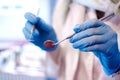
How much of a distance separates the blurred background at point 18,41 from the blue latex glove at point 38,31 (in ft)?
1.27

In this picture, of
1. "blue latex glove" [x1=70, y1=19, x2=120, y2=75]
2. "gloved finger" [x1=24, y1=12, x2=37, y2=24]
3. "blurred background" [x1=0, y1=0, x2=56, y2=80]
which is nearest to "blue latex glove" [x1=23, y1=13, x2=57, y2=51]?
"gloved finger" [x1=24, y1=12, x2=37, y2=24]

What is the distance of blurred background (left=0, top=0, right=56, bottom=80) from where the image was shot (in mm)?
1362

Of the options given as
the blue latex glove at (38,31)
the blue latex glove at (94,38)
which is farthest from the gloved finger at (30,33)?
the blue latex glove at (94,38)

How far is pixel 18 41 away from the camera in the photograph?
5.19 feet

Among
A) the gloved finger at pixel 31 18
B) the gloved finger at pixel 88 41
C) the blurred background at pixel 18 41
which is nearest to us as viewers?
the gloved finger at pixel 88 41

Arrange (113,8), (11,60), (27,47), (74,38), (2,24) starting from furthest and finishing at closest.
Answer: (2,24) < (27,47) < (11,60) < (113,8) < (74,38)

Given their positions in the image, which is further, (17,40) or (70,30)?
(17,40)

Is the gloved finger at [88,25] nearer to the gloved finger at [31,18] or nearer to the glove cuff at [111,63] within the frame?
the glove cuff at [111,63]

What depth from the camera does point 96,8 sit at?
972 mm

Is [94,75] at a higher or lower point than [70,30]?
lower

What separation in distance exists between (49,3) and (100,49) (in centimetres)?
88

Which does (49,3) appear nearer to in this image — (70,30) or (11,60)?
(11,60)

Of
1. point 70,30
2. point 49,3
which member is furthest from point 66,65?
point 49,3

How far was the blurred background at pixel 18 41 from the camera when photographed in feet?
4.47
